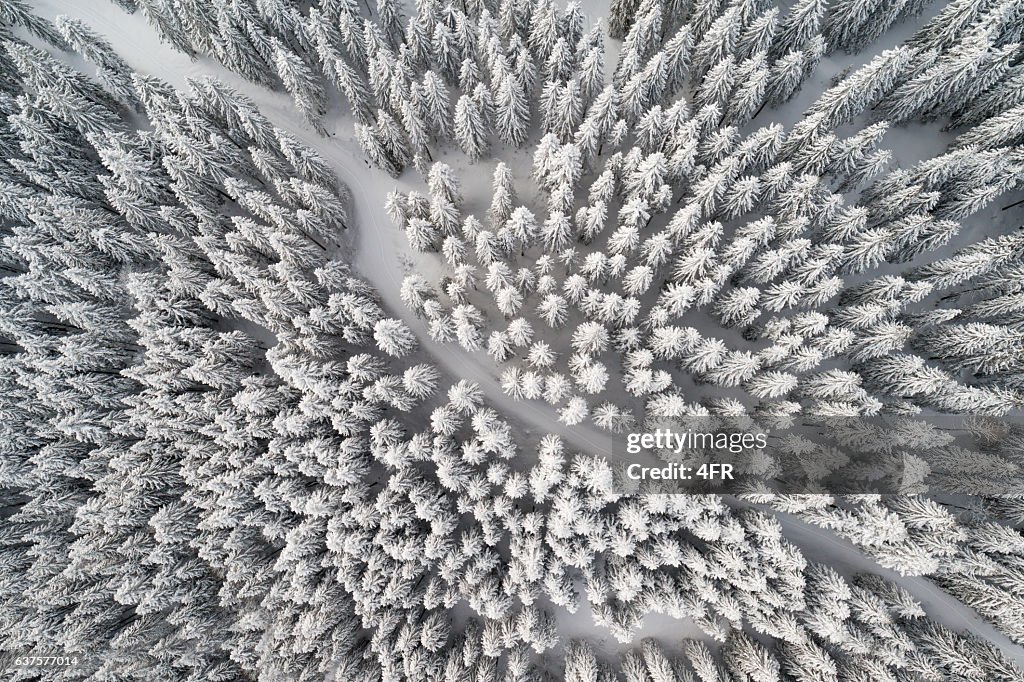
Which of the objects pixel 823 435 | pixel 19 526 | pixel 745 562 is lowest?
pixel 19 526

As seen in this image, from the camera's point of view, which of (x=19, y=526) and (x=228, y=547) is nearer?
(x=228, y=547)

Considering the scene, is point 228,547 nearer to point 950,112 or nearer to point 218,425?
point 218,425

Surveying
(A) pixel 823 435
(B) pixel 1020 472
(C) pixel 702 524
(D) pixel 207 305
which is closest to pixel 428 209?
(D) pixel 207 305

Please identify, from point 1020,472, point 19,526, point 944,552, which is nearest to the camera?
point 944,552

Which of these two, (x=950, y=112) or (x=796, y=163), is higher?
(x=950, y=112)

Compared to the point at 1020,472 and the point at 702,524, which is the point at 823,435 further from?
the point at 1020,472

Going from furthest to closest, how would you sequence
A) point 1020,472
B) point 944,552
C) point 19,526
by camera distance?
point 19,526, point 1020,472, point 944,552
